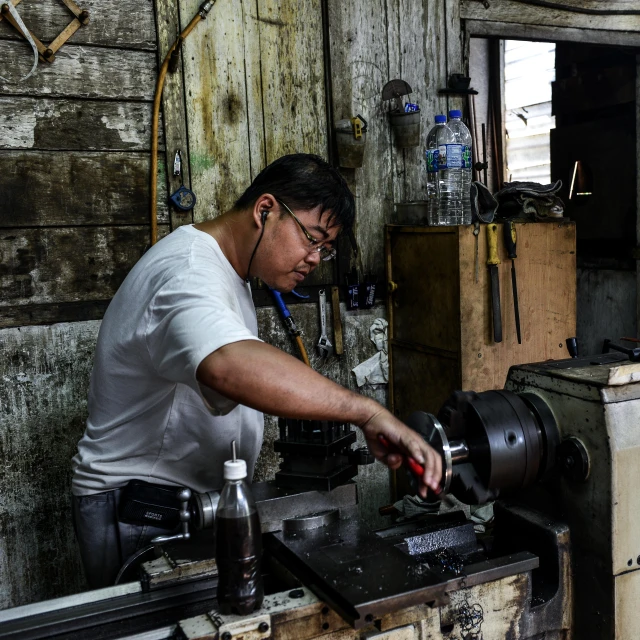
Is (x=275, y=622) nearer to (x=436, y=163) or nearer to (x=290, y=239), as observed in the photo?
(x=290, y=239)

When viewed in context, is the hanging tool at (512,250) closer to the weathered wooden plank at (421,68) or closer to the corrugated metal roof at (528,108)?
the weathered wooden plank at (421,68)

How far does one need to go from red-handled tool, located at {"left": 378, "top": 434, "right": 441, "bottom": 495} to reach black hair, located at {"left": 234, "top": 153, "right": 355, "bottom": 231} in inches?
23.7

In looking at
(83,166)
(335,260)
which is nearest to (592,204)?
(335,260)

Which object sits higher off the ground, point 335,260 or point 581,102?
point 581,102

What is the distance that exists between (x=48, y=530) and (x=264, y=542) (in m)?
1.39

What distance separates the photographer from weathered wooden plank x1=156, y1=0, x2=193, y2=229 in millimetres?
2393

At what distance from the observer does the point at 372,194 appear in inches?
110

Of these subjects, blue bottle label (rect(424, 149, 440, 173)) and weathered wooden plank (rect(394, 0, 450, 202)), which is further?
weathered wooden plank (rect(394, 0, 450, 202))

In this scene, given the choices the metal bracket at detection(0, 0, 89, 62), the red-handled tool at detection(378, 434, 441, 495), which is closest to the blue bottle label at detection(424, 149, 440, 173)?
the metal bracket at detection(0, 0, 89, 62)

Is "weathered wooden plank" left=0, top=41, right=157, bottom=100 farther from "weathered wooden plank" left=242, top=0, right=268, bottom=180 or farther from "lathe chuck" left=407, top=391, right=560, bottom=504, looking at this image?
"lathe chuck" left=407, top=391, right=560, bottom=504

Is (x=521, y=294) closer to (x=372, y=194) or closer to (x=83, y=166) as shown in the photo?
(x=372, y=194)

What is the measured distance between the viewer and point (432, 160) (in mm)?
2660

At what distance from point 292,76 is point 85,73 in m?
0.75

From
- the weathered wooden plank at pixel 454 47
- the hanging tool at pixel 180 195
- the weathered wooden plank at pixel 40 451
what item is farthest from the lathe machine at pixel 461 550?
the weathered wooden plank at pixel 454 47
